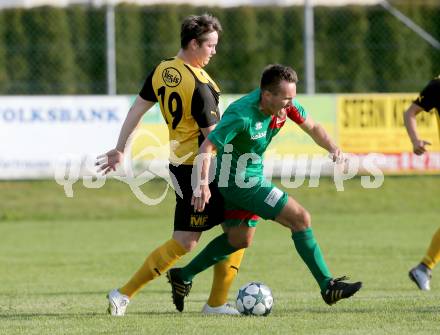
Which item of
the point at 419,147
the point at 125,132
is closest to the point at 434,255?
the point at 419,147

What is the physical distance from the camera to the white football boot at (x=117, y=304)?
8.04 meters

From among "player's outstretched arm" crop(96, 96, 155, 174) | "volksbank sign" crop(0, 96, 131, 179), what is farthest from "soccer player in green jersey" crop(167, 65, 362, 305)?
"volksbank sign" crop(0, 96, 131, 179)

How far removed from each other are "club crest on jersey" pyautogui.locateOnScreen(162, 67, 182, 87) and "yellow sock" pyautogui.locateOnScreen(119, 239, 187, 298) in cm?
113

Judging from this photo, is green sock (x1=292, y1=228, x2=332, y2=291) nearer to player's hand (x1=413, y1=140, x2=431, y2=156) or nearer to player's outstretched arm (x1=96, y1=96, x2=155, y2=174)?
player's outstretched arm (x1=96, y1=96, x2=155, y2=174)

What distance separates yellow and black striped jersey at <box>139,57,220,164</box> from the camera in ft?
26.0

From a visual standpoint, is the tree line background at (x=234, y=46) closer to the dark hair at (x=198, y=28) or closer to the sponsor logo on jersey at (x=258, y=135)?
the dark hair at (x=198, y=28)

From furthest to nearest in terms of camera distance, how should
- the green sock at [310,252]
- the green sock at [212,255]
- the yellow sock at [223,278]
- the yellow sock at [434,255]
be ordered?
1. the yellow sock at [434,255]
2. the yellow sock at [223,278]
3. the green sock at [212,255]
4. the green sock at [310,252]

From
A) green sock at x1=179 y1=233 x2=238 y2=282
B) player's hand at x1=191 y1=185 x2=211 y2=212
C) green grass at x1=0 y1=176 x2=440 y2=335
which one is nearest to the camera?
player's hand at x1=191 y1=185 x2=211 y2=212

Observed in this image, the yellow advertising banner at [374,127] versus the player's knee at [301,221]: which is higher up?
the player's knee at [301,221]

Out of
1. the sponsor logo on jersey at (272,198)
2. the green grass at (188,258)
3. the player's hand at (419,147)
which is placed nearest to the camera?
the green grass at (188,258)

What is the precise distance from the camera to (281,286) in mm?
10445

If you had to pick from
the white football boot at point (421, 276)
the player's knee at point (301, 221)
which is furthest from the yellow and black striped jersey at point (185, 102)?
the white football boot at point (421, 276)

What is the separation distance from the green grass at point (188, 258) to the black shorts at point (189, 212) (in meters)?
0.66

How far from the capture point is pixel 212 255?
8.22 metres
